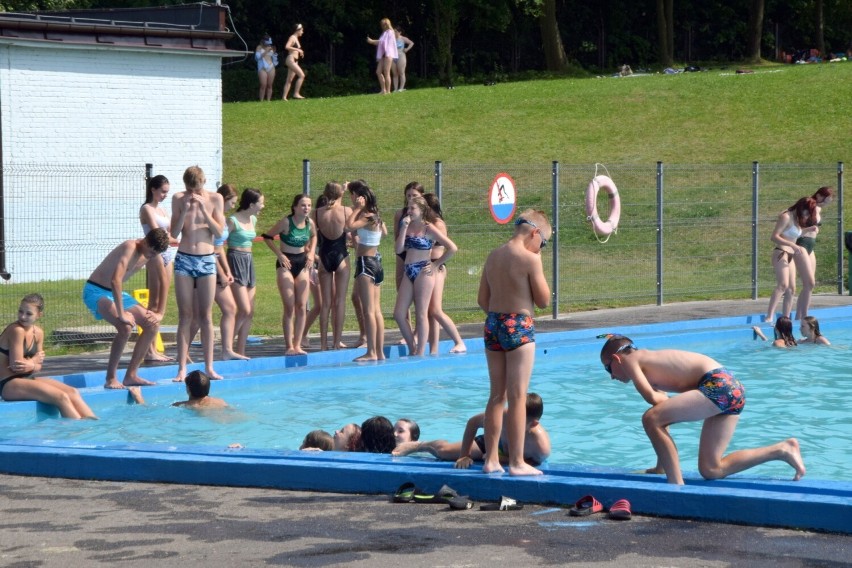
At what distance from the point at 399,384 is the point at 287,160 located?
17063 millimetres

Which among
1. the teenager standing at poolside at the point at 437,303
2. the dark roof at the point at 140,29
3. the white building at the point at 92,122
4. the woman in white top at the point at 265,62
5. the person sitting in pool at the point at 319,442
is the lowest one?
the person sitting in pool at the point at 319,442

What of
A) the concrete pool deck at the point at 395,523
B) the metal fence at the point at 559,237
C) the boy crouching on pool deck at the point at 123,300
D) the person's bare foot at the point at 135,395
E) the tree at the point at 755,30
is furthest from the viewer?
the tree at the point at 755,30

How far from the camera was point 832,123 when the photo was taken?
3106cm

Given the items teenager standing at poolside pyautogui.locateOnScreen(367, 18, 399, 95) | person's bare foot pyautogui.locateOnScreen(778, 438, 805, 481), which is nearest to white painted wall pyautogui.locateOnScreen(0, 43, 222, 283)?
teenager standing at poolside pyautogui.locateOnScreen(367, 18, 399, 95)

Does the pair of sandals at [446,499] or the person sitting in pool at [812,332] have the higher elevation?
the person sitting in pool at [812,332]

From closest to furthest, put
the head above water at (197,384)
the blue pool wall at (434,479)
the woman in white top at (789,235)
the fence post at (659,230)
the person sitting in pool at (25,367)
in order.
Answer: the blue pool wall at (434,479)
the person sitting in pool at (25,367)
the head above water at (197,384)
the woman in white top at (789,235)
the fence post at (659,230)

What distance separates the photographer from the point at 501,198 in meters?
16.8

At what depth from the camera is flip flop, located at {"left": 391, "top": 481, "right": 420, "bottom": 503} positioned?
7625mm

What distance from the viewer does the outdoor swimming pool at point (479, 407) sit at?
10.4m

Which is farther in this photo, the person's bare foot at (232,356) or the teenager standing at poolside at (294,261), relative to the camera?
the teenager standing at poolside at (294,261)

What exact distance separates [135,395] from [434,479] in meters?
4.52

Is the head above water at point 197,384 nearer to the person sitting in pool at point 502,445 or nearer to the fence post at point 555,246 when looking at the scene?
the person sitting in pool at point 502,445

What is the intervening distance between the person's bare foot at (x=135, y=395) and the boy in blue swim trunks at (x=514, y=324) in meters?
4.69

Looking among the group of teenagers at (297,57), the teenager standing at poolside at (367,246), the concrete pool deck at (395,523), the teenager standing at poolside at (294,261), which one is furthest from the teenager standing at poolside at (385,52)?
the concrete pool deck at (395,523)
